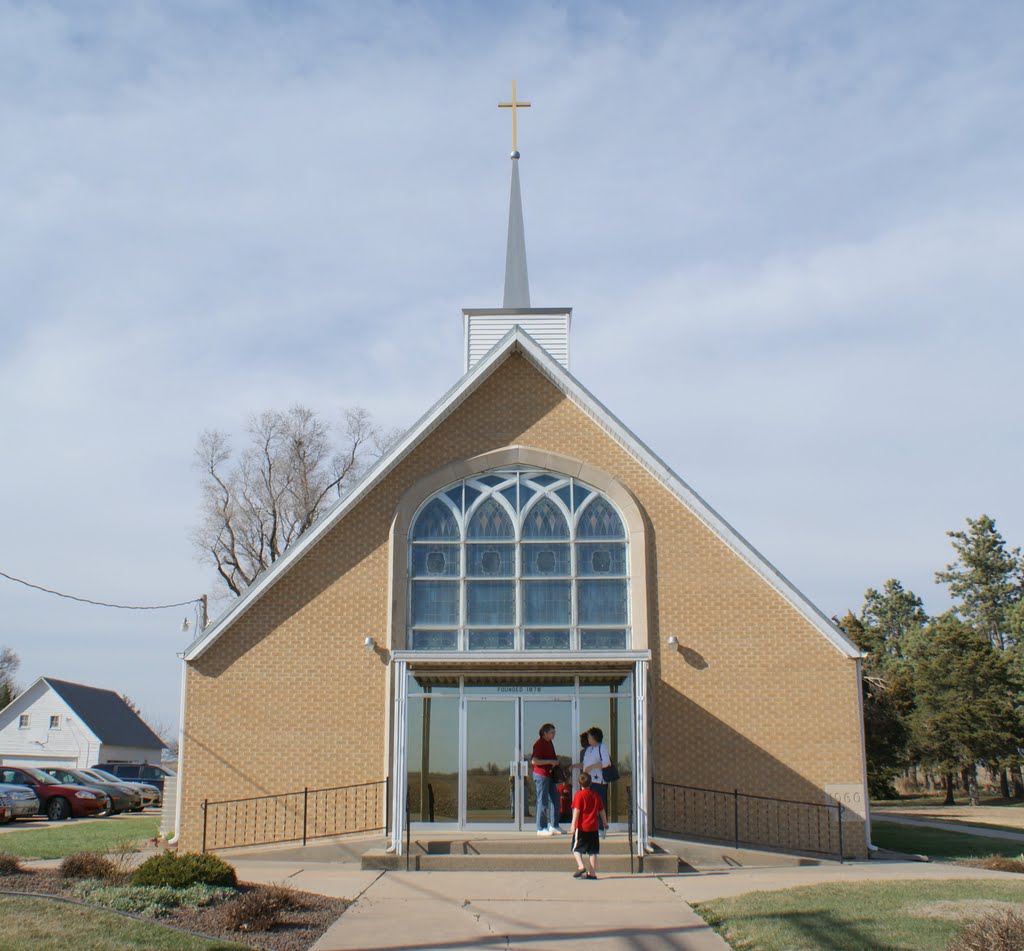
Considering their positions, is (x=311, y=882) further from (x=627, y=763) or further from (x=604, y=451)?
(x=604, y=451)

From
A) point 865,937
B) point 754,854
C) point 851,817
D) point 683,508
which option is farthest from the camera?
point 683,508

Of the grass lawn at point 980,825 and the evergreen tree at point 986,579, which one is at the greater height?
the evergreen tree at point 986,579

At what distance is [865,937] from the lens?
379 inches

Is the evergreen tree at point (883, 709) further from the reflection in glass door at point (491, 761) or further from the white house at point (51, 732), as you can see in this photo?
the white house at point (51, 732)

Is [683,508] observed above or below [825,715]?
above

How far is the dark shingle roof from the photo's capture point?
51719 millimetres

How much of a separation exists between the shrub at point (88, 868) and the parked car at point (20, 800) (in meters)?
14.8

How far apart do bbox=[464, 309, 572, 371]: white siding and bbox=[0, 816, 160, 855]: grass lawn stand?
1095 centimetres

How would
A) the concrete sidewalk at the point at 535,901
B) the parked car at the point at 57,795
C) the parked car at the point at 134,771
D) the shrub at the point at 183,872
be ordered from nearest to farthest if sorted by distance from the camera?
1. the concrete sidewalk at the point at 535,901
2. the shrub at the point at 183,872
3. the parked car at the point at 57,795
4. the parked car at the point at 134,771

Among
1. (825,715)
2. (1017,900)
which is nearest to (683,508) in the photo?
(825,715)

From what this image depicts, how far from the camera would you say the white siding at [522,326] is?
2178cm

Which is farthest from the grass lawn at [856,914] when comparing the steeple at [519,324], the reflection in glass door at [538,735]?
the steeple at [519,324]

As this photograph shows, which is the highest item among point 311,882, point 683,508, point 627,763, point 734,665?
point 683,508

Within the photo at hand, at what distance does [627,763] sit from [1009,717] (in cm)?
3105
